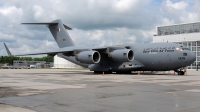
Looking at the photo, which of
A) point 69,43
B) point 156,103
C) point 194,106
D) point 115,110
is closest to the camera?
point 115,110

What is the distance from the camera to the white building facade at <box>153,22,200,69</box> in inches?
2062

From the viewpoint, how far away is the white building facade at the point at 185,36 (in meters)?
52.4

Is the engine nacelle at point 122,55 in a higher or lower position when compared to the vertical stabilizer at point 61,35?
lower

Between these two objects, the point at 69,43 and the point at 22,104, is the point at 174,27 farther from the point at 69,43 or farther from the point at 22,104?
the point at 22,104

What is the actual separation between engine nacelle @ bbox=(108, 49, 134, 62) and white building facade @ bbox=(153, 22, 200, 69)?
27047mm

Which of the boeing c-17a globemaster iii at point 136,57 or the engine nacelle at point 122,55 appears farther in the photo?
the engine nacelle at point 122,55

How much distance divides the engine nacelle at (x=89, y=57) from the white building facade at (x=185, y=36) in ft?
95.3

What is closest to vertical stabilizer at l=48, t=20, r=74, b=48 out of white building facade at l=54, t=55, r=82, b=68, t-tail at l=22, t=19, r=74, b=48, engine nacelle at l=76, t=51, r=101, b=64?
t-tail at l=22, t=19, r=74, b=48

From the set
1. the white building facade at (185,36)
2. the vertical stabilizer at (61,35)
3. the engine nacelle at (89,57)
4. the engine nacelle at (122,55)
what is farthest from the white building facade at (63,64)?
the engine nacelle at (122,55)

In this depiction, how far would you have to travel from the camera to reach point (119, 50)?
99.2ft

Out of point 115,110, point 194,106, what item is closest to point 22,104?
point 115,110

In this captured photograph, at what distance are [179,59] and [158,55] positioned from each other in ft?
7.74

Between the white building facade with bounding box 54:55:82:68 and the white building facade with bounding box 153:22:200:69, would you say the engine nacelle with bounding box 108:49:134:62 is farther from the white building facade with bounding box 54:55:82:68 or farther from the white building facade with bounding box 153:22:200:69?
the white building facade with bounding box 54:55:82:68

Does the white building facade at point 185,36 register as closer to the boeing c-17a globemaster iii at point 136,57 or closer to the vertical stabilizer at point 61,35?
the boeing c-17a globemaster iii at point 136,57
